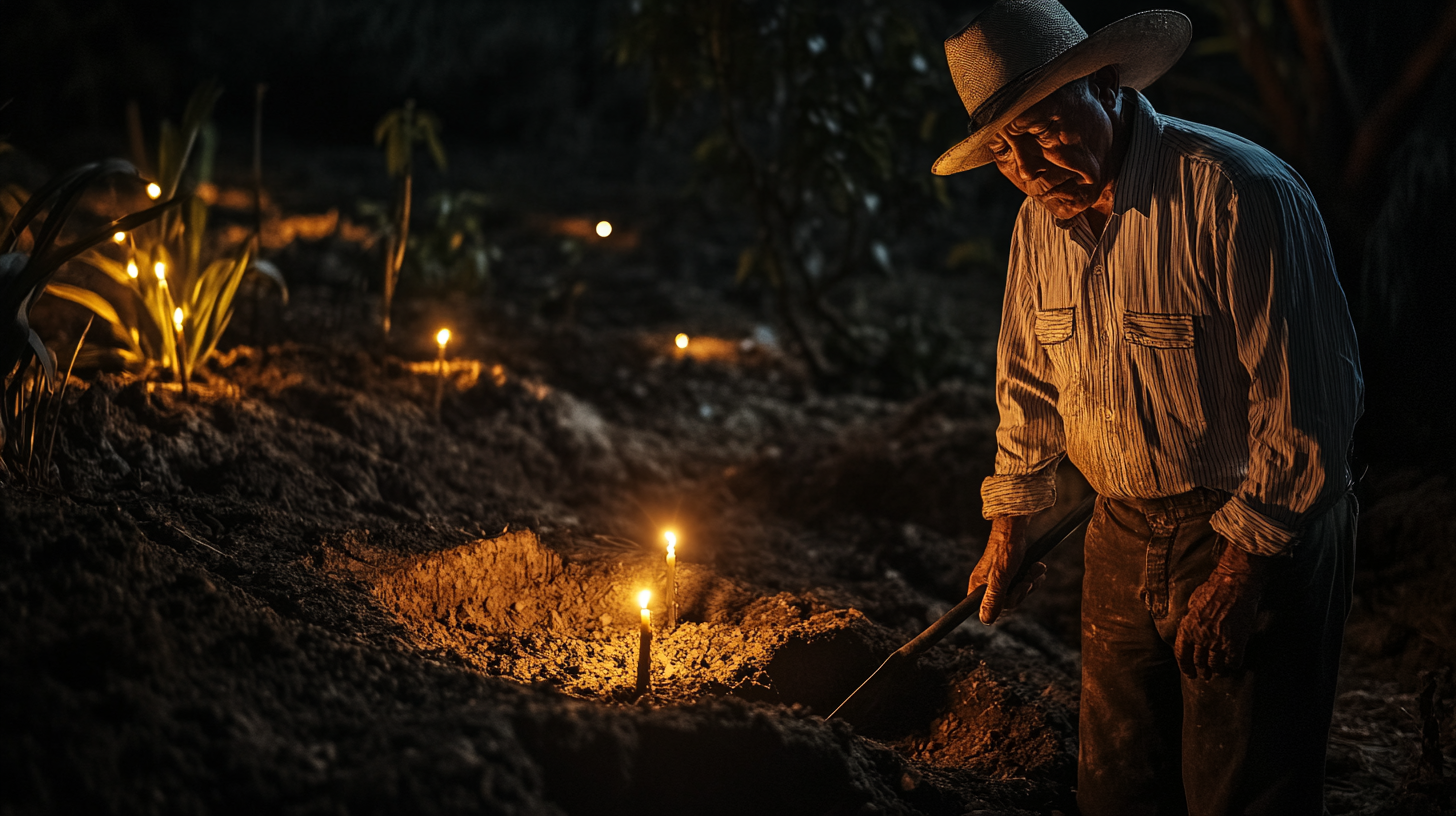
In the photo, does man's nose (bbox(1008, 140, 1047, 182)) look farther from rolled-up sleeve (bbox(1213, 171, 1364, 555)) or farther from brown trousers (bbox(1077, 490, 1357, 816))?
brown trousers (bbox(1077, 490, 1357, 816))

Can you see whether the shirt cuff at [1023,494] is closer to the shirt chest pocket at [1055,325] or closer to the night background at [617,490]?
the shirt chest pocket at [1055,325]

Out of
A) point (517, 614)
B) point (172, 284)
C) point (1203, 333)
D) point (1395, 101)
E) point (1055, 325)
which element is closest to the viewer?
point (1203, 333)

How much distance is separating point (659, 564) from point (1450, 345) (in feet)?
8.89

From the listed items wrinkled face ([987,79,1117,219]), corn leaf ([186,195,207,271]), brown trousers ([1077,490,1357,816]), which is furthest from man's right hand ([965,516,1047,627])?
corn leaf ([186,195,207,271])

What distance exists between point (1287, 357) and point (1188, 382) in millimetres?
170

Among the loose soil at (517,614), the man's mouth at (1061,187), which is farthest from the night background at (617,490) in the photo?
A: the man's mouth at (1061,187)

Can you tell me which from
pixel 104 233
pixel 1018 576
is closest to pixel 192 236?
pixel 104 233

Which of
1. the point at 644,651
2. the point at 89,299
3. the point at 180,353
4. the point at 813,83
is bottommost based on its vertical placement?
the point at 644,651

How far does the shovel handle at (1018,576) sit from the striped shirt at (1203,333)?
21 cm

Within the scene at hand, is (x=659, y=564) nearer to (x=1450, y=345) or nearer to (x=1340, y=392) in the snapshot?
(x=1340, y=392)

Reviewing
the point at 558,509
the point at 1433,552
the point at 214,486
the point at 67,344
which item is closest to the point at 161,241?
the point at 67,344

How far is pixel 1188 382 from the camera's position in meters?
1.61

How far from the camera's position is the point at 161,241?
3.22m

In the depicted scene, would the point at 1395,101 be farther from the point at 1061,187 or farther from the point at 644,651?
the point at 644,651
